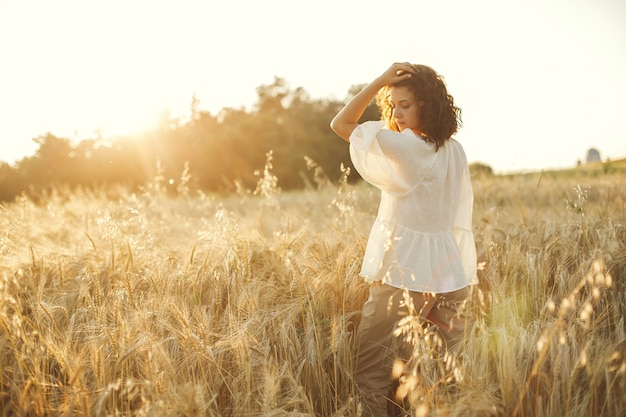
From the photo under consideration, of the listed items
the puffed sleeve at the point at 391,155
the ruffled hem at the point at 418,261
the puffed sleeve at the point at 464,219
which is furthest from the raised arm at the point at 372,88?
the ruffled hem at the point at 418,261

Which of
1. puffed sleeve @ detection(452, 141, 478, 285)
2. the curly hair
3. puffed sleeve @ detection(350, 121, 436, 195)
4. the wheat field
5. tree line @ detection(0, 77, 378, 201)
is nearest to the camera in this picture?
the wheat field

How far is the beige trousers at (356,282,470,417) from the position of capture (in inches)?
83.6

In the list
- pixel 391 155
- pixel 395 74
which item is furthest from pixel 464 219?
pixel 395 74

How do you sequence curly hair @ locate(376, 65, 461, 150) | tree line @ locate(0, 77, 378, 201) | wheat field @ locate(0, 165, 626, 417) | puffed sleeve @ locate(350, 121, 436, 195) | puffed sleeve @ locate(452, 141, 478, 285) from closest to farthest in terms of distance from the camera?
wheat field @ locate(0, 165, 626, 417) < puffed sleeve @ locate(350, 121, 436, 195) < curly hair @ locate(376, 65, 461, 150) < puffed sleeve @ locate(452, 141, 478, 285) < tree line @ locate(0, 77, 378, 201)

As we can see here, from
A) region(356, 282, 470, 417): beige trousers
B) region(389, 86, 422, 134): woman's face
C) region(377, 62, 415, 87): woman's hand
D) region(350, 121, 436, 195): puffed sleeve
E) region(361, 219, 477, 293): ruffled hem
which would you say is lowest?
region(356, 282, 470, 417): beige trousers

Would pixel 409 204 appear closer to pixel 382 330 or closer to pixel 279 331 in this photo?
pixel 382 330

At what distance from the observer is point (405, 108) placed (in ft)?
6.98

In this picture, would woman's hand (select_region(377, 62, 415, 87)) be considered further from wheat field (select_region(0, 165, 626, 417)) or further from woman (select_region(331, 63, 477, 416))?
wheat field (select_region(0, 165, 626, 417))

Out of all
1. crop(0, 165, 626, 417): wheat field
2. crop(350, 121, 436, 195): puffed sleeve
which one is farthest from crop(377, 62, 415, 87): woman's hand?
crop(0, 165, 626, 417): wheat field

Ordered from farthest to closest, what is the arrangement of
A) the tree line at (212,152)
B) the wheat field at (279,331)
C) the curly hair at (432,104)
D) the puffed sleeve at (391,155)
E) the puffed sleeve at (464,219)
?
the tree line at (212,152) < the puffed sleeve at (464,219) < the curly hair at (432,104) < the puffed sleeve at (391,155) < the wheat field at (279,331)

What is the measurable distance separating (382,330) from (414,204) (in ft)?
2.13

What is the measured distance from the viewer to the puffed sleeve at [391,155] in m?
1.96

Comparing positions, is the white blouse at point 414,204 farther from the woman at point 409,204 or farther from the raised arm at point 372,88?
the raised arm at point 372,88

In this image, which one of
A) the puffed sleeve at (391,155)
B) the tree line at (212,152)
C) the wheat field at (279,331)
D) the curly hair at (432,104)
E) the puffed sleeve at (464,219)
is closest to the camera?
the wheat field at (279,331)
